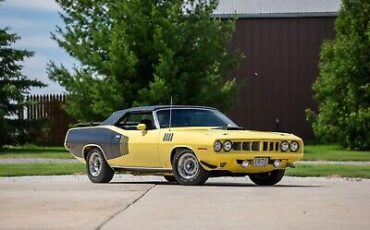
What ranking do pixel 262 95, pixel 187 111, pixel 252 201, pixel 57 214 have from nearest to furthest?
pixel 57 214
pixel 252 201
pixel 187 111
pixel 262 95

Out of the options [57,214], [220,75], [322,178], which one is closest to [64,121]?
[220,75]

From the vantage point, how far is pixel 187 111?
17.7 m

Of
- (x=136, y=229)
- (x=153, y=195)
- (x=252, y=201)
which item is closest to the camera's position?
(x=136, y=229)

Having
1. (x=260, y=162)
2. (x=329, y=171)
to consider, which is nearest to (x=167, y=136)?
(x=260, y=162)

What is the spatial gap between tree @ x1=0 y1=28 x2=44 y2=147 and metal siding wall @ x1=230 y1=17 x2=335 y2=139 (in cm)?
1134

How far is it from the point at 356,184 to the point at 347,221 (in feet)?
21.3

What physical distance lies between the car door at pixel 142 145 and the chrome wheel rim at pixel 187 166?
61 cm

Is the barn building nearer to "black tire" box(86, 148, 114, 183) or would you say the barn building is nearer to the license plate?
"black tire" box(86, 148, 114, 183)

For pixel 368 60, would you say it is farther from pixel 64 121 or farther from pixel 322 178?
pixel 322 178

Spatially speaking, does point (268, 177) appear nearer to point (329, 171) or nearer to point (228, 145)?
point (228, 145)

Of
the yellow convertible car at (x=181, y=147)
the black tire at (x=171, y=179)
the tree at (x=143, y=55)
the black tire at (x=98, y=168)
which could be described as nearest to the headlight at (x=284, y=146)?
the yellow convertible car at (x=181, y=147)

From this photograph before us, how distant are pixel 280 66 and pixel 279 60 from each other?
0.93ft

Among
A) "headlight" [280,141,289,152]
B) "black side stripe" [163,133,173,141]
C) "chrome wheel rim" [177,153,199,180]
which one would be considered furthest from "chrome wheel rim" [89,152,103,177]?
"headlight" [280,141,289,152]

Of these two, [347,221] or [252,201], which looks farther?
[252,201]
